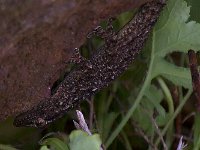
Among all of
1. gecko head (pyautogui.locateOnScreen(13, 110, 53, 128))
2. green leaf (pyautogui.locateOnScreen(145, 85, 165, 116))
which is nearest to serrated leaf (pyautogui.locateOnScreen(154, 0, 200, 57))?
green leaf (pyautogui.locateOnScreen(145, 85, 165, 116))

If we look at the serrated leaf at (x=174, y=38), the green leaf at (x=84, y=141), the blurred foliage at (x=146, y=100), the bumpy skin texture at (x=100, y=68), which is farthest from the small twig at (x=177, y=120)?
the green leaf at (x=84, y=141)

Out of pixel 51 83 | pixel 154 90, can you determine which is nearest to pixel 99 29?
pixel 51 83

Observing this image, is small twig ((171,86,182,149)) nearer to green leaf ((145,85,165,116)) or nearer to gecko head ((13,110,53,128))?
green leaf ((145,85,165,116))

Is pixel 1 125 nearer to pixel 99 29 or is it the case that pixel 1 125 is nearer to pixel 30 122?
pixel 30 122

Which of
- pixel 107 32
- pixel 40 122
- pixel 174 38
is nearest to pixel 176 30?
pixel 174 38

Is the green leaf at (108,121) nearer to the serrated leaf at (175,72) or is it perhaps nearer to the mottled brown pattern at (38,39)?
the serrated leaf at (175,72)

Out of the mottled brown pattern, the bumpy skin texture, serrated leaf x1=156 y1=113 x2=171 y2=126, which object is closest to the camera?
the mottled brown pattern

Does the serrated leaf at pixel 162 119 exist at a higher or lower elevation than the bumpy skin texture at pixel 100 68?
lower

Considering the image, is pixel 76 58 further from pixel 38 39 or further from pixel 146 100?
pixel 146 100
